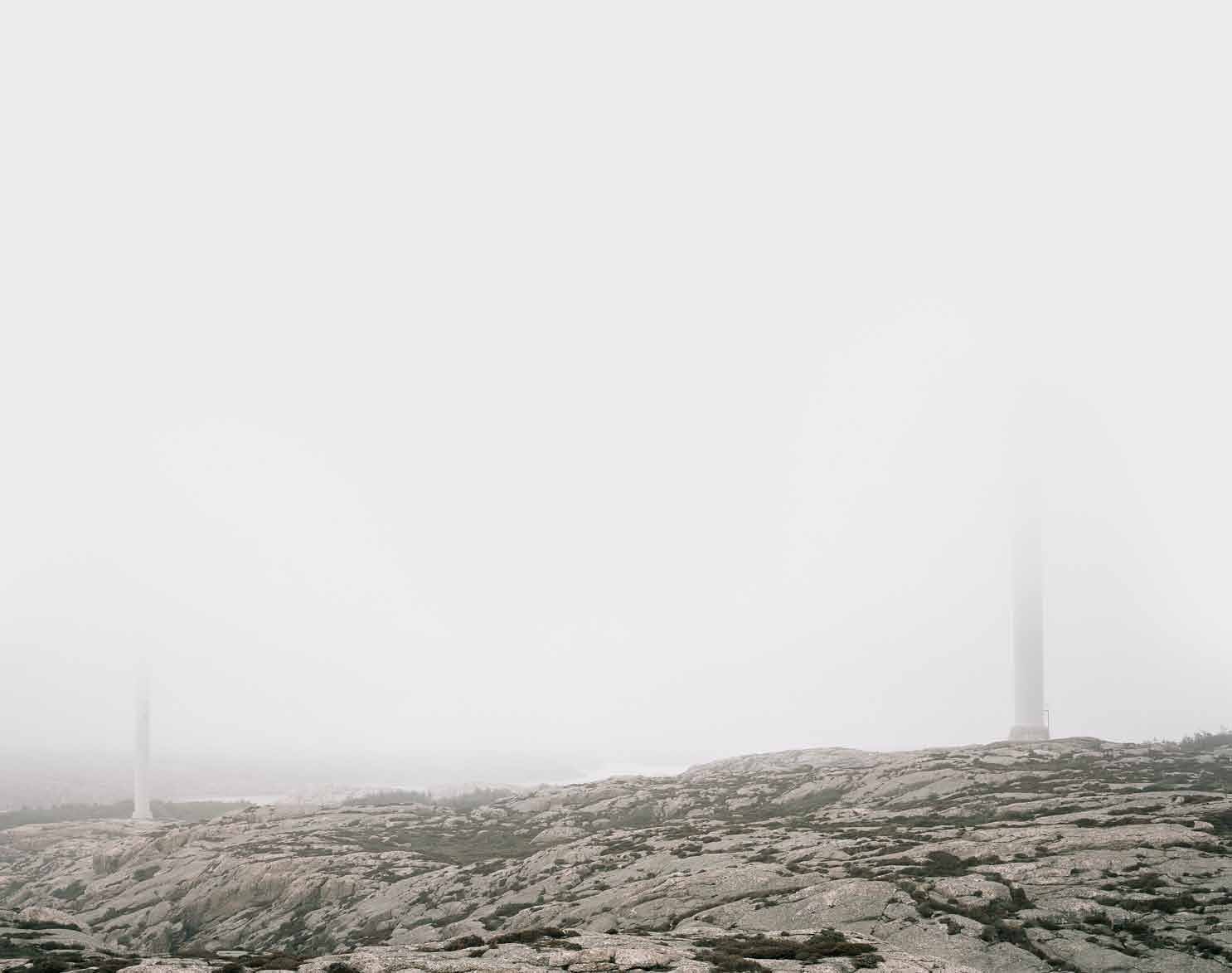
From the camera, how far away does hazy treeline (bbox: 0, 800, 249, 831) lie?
136 metres

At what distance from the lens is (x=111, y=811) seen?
151 m

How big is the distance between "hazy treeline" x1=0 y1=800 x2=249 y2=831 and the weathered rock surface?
55.5 m

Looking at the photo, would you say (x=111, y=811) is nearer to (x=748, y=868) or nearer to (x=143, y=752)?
(x=143, y=752)

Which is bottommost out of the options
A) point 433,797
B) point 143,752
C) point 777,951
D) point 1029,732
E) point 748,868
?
point 433,797

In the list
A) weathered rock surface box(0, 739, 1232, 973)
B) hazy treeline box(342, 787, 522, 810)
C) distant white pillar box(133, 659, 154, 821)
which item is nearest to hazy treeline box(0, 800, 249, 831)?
distant white pillar box(133, 659, 154, 821)

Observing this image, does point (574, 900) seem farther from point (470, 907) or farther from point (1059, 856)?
point (1059, 856)

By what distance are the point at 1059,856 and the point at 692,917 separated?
17367 mm

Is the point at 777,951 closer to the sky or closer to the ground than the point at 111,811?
closer to the sky

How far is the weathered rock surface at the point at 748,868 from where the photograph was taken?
32406 mm

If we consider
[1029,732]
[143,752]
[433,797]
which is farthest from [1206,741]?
[143,752]

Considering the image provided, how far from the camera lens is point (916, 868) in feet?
132

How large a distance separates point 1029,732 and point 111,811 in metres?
152

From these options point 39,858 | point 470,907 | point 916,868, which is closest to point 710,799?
point 470,907

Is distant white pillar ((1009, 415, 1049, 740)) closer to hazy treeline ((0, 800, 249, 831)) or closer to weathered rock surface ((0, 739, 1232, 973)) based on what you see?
weathered rock surface ((0, 739, 1232, 973))
